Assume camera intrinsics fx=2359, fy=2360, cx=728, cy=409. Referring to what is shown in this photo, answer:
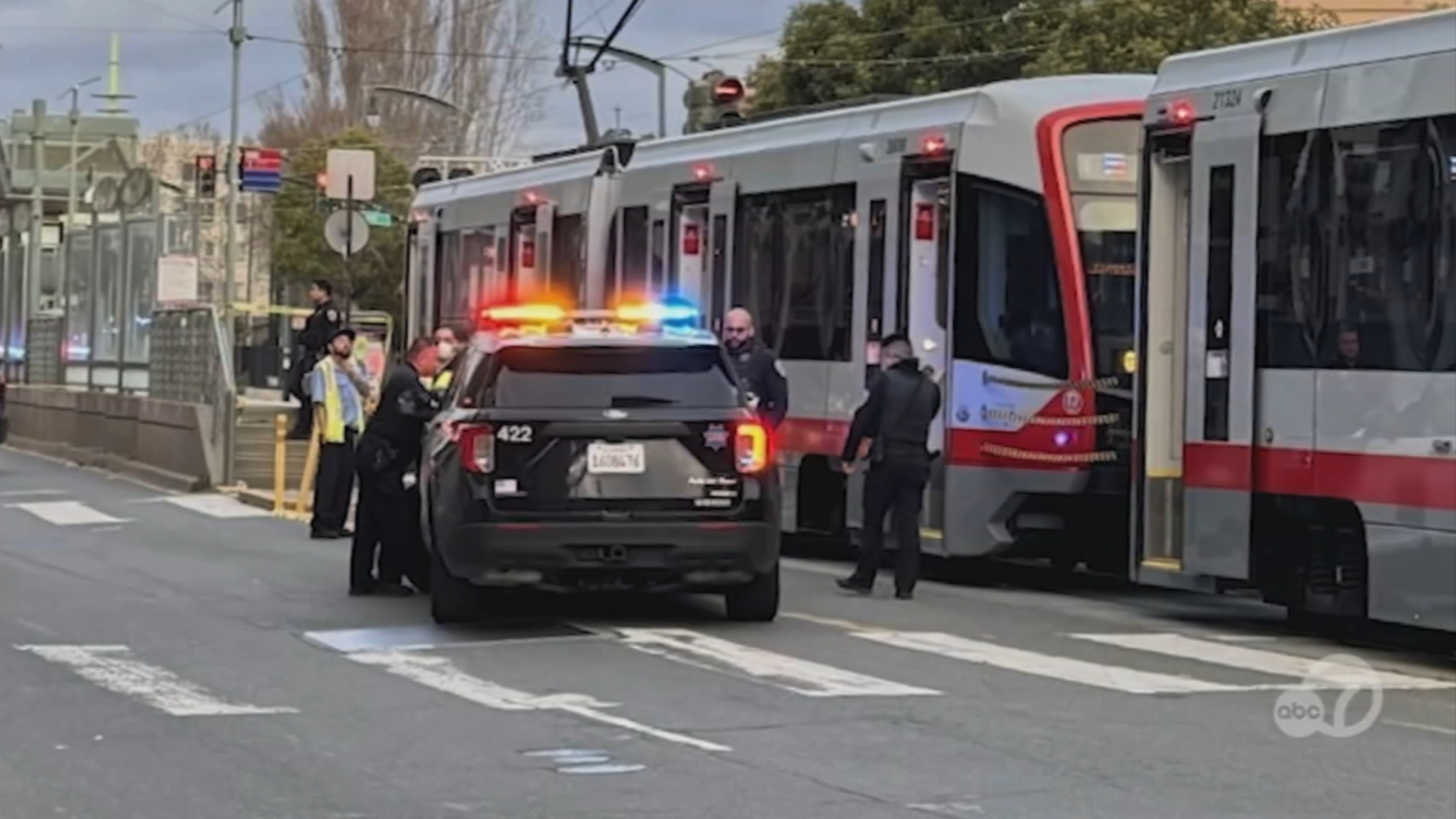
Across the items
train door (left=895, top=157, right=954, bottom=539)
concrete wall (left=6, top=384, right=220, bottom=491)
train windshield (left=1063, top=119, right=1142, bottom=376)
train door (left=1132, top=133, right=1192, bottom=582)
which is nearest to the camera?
train door (left=1132, top=133, right=1192, bottom=582)

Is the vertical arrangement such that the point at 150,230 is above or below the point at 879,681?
above

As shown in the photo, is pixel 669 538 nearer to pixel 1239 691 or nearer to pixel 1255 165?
pixel 1239 691

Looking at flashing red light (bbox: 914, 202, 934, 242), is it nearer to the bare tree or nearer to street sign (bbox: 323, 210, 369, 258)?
street sign (bbox: 323, 210, 369, 258)

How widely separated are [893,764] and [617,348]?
14.5 feet

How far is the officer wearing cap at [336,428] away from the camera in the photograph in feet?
67.6

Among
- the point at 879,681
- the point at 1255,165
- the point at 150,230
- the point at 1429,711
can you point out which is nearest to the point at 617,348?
the point at 879,681

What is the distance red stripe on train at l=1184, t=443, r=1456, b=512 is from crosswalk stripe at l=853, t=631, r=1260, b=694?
4.90ft

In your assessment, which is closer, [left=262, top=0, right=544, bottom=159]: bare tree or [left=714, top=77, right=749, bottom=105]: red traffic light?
[left=714, top=77, right=749, bottom=105]: red traffic light

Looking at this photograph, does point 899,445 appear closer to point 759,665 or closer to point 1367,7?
point 759,665

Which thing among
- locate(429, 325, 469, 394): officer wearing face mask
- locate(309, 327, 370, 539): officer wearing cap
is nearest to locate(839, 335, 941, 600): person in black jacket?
locate(429, 325, 469, 394): officer wearing face mask

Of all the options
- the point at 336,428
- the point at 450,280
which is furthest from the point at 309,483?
the point at 336,428

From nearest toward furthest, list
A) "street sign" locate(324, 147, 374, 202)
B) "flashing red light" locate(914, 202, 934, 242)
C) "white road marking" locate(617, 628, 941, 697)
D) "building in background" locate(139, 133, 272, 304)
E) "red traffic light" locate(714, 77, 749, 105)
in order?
1. "white road marking" locate(617, 628, 941, 697)
2. "flashing red light" locate(914, 202, 934, 242)
3. "red traffic light" locate(714, 77, 749, 105)
4. "street sign" locate(324, 147, 374, 202)
5. "building in background" locate(139, 133, 272, 304)

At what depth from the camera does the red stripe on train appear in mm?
12289

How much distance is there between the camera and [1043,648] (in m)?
13.3
